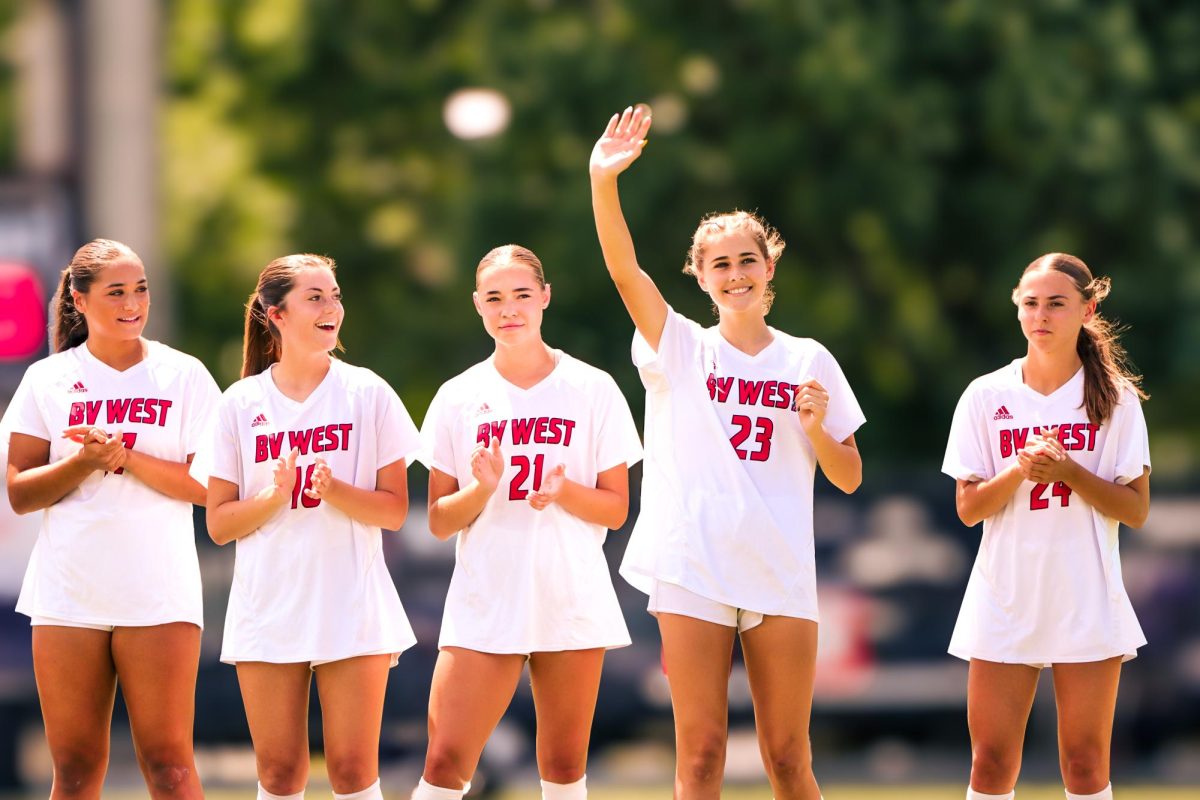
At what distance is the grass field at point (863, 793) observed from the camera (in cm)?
1169

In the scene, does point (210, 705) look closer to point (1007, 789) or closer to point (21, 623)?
point (21, 623)

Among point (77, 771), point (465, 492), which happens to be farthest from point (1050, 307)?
point (77, 771)

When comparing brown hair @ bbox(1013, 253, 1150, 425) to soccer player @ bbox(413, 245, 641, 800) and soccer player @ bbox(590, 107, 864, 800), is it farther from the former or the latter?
soccer player @ bbox(413, 245, 641, 800)

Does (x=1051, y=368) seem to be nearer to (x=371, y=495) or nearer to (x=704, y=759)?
(x=704, y=759)

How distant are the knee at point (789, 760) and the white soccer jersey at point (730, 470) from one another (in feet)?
1.39

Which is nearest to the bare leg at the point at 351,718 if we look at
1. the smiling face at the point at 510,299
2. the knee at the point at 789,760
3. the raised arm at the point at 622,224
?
the smiling face at the point at 510,299

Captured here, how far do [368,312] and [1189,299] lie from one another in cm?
732

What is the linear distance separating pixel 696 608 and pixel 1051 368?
1.53m

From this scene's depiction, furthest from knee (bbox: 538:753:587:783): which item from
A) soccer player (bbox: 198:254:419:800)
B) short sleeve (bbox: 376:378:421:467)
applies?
short sleeve (bbox: 376:378:421:467)

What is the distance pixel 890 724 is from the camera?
12.5 metres

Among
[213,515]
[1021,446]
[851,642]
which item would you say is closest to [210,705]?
[851,642]

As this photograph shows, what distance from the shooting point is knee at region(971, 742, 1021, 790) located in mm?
6824

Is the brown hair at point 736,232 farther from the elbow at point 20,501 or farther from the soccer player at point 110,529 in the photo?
the elbow at point 20,501

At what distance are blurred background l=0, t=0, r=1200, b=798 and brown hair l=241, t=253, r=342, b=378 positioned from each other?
585cm
